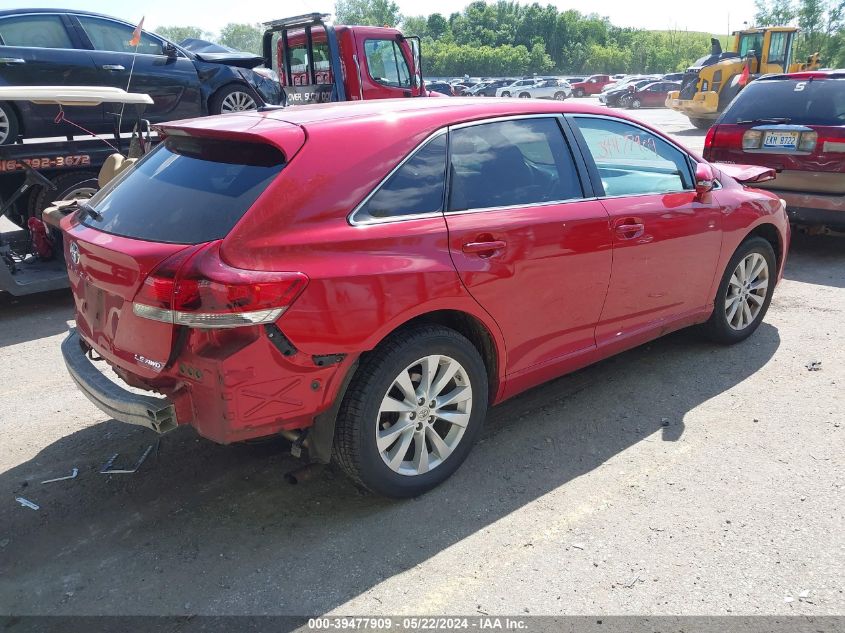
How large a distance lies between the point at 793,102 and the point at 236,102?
6.98 metres

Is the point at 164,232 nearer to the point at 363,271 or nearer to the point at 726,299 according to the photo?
the point at 363,271

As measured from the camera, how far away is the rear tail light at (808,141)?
272 inches

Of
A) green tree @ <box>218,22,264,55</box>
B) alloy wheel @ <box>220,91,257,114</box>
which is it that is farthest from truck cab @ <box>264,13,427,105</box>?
green tree @ <box>218,22,264,55</box>

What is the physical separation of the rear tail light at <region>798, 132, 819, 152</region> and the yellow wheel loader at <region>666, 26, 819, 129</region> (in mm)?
17043

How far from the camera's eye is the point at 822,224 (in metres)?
7.00

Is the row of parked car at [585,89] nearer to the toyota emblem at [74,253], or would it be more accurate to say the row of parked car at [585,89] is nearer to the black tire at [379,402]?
the toyota emblem at [74,253]

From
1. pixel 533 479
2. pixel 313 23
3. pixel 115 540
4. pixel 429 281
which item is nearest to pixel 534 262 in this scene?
pixel 429 281

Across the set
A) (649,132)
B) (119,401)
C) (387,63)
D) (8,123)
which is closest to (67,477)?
(119,401)

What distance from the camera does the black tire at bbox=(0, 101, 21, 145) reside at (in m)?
7.34

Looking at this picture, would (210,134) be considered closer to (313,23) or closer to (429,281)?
(429,281)

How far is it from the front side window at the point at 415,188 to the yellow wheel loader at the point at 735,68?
22.0 m

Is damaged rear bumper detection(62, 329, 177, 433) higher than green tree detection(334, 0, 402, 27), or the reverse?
green tree detection(334, 0, 402, 27)

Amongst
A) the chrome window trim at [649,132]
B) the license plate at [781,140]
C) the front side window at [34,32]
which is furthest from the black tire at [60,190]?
the license plate at [781,140]

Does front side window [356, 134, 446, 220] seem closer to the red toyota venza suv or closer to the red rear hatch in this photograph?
the red toyota venza suv
